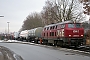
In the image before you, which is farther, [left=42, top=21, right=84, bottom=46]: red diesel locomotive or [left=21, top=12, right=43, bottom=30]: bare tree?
[left=21, top=12, right=43, bottom=30]: bare tree

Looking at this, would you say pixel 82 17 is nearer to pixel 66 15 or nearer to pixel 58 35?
pixel 66 15

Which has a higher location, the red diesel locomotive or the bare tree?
the bare tree

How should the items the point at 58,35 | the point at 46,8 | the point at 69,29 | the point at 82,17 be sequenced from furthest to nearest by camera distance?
the point at 46,8 → the point at 82,17 → the point at 58,35 → the point at 69,29

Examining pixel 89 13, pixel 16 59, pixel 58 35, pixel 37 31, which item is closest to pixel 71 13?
pixel 37 31

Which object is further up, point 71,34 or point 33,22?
point 33,22

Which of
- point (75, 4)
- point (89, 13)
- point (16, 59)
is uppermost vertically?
point (75, 4)

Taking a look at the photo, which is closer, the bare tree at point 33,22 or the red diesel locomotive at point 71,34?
the red diesel locomotive at point 71,34

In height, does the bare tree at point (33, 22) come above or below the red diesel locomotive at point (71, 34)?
above

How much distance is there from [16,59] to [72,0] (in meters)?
48.6

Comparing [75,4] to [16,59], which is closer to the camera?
[16,59]

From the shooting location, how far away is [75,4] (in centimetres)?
6419

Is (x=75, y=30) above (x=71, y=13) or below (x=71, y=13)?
below

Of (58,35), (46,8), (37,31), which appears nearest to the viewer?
(58,35)

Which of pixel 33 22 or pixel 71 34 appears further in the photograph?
pixel 33 22
